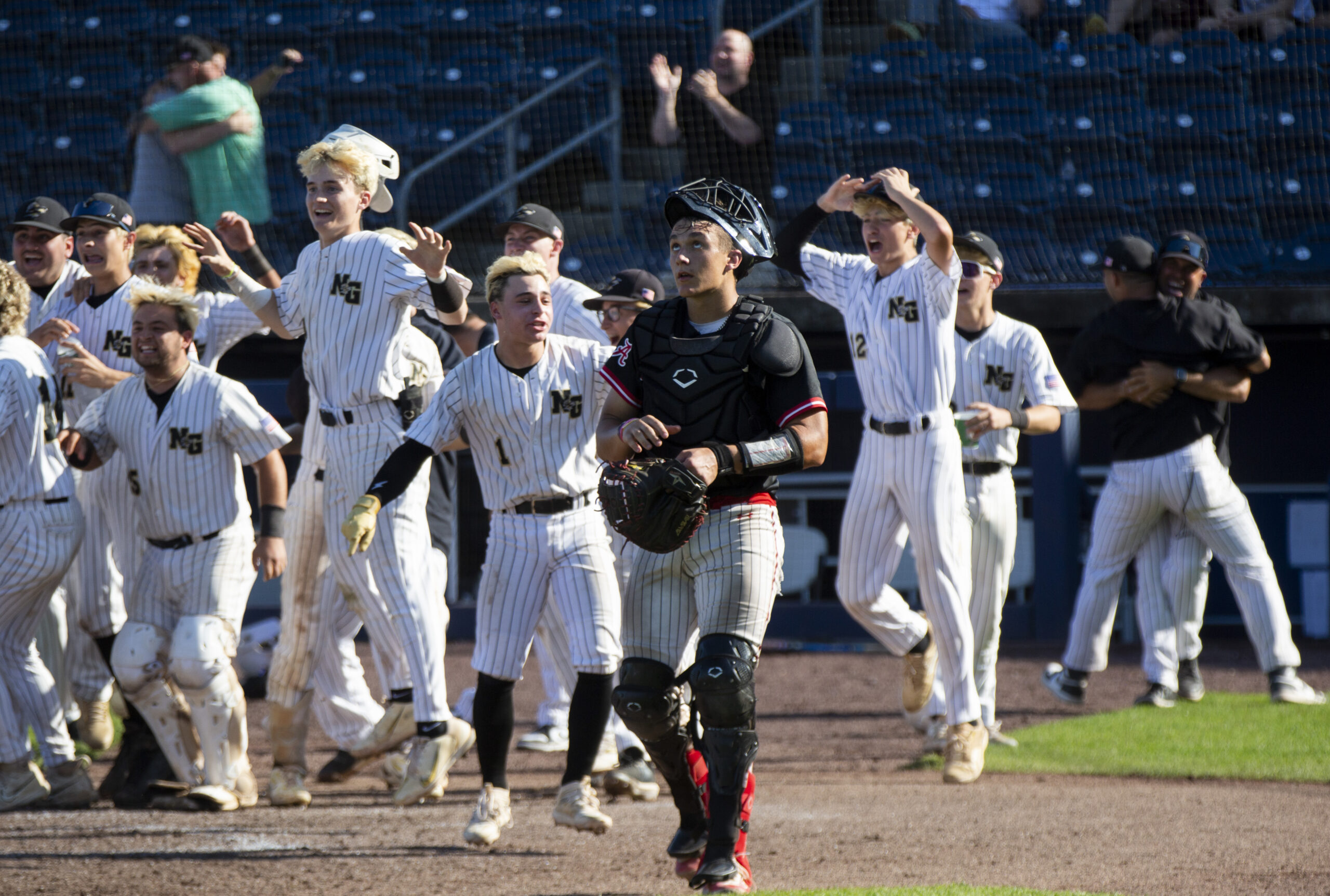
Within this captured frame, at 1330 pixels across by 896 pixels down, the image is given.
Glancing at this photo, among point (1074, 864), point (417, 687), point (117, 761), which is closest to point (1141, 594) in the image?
point (1074, 864)

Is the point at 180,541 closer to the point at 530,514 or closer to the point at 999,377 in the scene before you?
the point at 530,514

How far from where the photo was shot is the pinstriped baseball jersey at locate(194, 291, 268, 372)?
5902 millimetres

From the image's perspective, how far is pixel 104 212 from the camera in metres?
5.85

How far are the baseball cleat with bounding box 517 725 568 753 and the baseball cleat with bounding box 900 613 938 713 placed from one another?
53.6 inches

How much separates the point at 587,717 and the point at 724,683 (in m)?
0.95

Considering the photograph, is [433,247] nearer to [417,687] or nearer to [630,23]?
[417,687]

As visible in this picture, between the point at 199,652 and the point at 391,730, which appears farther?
the point at 391,730

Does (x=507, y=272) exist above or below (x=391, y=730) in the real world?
above

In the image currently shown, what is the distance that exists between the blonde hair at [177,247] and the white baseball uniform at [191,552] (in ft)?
2.51

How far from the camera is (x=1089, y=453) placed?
10.1 meters

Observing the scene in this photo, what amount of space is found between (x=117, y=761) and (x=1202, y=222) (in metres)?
8.13

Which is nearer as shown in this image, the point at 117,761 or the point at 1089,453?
the point at 117,761

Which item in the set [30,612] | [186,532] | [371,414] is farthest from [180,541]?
[371,414]

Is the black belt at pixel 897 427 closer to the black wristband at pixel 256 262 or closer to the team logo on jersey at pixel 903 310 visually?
the team logo on jersey at pixel 903 310
